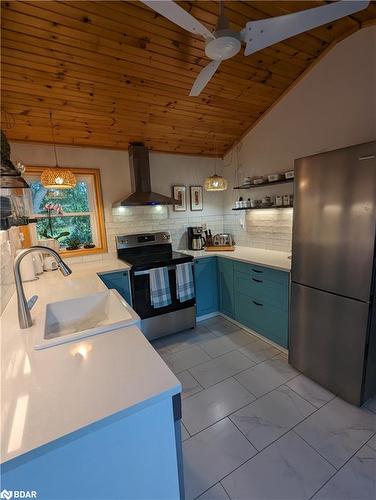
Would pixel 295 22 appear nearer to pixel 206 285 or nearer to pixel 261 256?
pixel 261 256

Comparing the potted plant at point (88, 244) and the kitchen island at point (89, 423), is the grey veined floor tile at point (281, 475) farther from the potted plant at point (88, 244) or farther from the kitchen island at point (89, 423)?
the potted plant at point (88, 244)

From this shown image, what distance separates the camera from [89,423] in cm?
61

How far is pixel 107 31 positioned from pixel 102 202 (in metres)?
1.69

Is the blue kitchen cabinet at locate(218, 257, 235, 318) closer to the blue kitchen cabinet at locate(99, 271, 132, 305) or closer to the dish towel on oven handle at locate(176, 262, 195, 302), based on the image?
the dish towel on oven handle at locate(176, 262, 195, 302)

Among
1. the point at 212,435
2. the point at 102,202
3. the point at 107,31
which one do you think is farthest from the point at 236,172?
the point at 212,435

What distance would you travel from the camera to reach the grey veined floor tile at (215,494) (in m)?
1.25

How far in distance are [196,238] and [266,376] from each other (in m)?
1.96

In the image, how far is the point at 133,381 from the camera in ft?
2.49

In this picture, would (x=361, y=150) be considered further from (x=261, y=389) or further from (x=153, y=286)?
(x=153, y=286)

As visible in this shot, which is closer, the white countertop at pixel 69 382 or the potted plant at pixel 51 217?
the white countertop at pixel 69 382

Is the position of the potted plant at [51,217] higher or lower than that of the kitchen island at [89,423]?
higher

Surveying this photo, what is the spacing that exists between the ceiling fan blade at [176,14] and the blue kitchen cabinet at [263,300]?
1882mm

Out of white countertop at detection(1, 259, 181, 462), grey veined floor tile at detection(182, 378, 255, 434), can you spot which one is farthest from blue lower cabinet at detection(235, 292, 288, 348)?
white countertop at detection(1, 259, 181, 462)

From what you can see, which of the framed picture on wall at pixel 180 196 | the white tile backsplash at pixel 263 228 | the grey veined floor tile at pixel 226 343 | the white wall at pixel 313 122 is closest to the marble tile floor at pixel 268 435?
the grey veined floor tile at pixel 226 343
